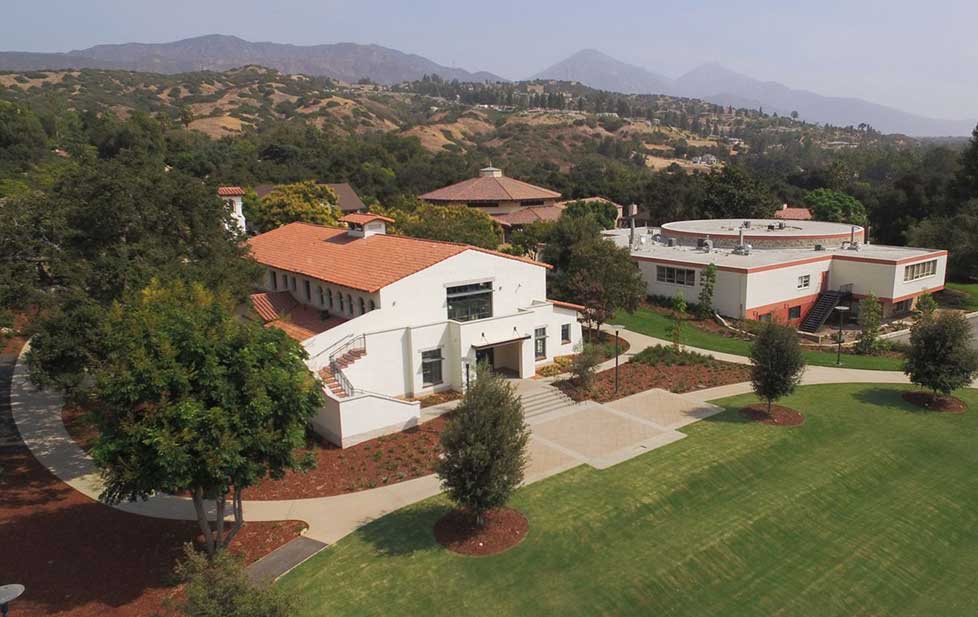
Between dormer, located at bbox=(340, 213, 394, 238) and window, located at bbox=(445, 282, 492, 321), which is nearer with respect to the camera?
window, located at bbox=(445, 282, 492, 321)

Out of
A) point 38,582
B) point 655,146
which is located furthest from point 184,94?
point 38,582

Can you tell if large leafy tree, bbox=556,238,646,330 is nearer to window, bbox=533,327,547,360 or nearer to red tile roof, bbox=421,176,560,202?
window, bbox=533,327,547,360

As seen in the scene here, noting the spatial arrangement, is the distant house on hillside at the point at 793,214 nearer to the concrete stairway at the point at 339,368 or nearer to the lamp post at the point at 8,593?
the concrete stairway at the point at 339,368

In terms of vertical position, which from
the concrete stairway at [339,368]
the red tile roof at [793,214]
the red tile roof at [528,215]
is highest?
the red tile roof at [528,215]

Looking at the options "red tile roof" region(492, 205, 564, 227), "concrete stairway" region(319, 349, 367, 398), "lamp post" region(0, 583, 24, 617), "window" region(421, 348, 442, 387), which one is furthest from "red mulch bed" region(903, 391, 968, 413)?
"red tile roof" region(492, 205, 564, 227)

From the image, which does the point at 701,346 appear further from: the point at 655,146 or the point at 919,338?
the point at 655,146

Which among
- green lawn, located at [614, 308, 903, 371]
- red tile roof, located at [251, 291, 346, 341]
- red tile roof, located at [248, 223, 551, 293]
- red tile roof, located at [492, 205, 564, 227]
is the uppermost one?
red tile roof, located at [248, 223, 551, 293]

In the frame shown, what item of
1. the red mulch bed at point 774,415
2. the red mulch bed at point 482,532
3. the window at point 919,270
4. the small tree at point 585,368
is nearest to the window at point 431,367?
the small tree at point 585,368
